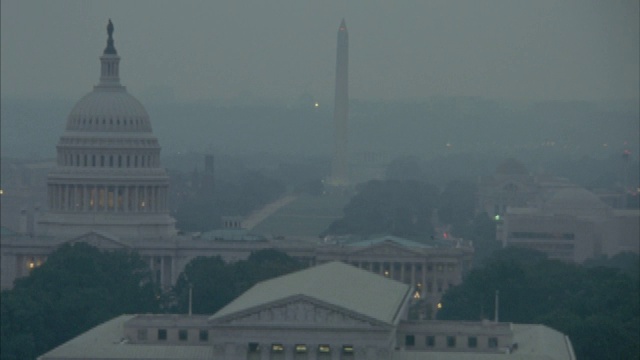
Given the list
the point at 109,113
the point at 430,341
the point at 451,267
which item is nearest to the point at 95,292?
the point at 430,341

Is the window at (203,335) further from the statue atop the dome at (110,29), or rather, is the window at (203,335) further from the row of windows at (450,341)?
the statue atop the dome at (110,29)

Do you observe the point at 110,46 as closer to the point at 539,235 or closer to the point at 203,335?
the point at 539,235

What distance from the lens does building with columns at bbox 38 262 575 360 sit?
8719cm

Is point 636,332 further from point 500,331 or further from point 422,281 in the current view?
point 422,281

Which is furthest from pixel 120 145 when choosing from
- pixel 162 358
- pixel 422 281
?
pixel 162 358

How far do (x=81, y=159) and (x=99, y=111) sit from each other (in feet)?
11.5

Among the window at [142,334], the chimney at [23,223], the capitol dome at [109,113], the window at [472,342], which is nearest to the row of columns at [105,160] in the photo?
the capitol dome at [109,113]

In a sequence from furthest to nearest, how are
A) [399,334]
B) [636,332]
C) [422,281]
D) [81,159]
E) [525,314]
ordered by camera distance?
1. [81,159]
2. [422,281]
3. [525,314]
4. [636,332]
5. [399,334]

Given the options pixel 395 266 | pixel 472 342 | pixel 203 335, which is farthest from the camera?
pixel 395 266

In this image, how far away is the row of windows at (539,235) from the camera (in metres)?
185

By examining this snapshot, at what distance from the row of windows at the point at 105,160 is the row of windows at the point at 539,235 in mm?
35544

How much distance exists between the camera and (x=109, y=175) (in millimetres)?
156750

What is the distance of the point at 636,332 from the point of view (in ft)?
332

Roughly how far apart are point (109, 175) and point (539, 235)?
127 ft
